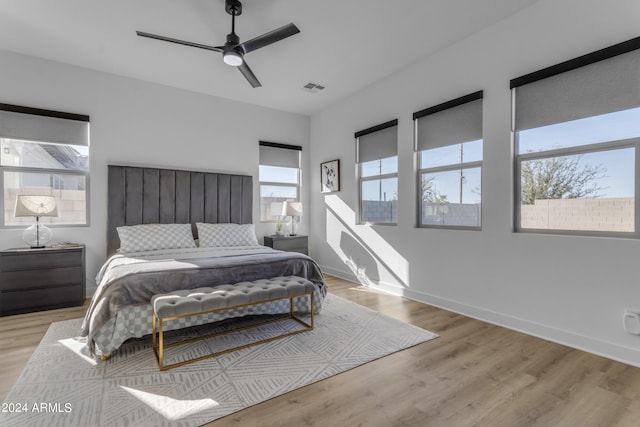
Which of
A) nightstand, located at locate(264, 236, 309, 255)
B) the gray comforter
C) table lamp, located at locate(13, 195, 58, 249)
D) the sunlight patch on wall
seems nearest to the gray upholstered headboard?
nightstand, located at locate(264, 236, 309, 255)

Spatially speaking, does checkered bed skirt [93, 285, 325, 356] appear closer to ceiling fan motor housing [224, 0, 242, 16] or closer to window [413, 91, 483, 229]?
window [413, 91, 483, 229]

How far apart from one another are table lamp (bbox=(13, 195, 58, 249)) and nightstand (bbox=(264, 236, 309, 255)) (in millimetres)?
2777

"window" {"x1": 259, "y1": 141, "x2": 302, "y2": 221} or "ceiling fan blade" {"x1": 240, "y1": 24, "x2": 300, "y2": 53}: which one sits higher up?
"ceiling fan blade" {"x1": 240, "y1": 24, "x2": 300, "y2": 53}

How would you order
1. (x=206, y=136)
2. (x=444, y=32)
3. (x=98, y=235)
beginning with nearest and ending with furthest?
(x=444, y=32) < (x=98, y=235) < (x=206, y=136)

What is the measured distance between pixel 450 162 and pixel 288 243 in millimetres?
2813

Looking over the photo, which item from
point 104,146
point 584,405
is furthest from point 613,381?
point 104,146

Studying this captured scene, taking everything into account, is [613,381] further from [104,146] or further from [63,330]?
[104,146]

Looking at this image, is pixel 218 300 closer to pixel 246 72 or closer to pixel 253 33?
pixel 246 72

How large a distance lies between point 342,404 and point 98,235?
3.94 m

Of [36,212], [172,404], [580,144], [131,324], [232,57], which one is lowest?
[172,404]

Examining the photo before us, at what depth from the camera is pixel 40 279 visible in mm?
3426

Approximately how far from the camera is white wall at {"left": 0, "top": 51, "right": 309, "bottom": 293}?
3762 millimetres

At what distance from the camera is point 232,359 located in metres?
2.36

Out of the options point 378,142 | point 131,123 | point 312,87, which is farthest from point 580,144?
point 131,123
